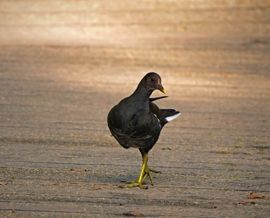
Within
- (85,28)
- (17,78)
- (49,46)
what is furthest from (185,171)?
Answer: (85,28)

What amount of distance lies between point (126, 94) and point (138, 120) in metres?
5.17

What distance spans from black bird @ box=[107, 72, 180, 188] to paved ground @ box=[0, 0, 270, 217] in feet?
1.19

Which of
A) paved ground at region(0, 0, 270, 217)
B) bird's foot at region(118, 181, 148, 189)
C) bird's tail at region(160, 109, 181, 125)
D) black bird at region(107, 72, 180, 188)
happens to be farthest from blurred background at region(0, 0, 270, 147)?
black bird at region(107, 72, 180, 188)

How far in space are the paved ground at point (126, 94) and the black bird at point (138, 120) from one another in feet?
1.19

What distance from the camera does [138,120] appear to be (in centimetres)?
680

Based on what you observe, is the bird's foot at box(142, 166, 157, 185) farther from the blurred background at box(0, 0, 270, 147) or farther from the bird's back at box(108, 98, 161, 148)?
the blurred background at box(0, 0, 270, 147)

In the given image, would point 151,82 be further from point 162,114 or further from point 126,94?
point 126,94

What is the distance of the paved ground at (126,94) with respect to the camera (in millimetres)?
6742

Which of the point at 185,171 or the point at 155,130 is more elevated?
the point at 155,130

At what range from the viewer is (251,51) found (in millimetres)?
16531

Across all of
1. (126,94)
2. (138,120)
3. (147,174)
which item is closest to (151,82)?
(138,120)

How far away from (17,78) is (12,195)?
6.54 meters

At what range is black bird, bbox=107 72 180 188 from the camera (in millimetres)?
6742

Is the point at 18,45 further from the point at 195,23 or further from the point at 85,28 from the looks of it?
the point at 195,23
